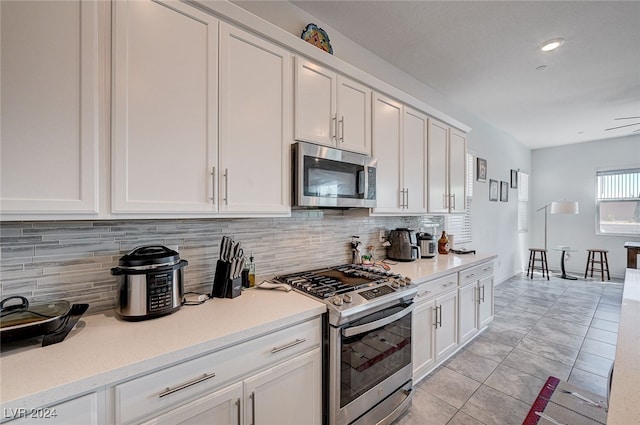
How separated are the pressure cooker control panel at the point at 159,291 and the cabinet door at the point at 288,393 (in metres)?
0.52

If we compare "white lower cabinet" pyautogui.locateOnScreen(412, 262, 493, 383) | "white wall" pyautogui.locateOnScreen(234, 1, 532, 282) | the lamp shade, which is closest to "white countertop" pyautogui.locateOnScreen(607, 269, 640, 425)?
"white lower cabinet" pyautogui.locateOnScreen(412, 262, 493, 383)

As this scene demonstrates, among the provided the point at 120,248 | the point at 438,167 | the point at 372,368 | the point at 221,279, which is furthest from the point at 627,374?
the point at 438,167

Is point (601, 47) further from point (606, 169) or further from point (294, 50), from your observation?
point (606, 169)

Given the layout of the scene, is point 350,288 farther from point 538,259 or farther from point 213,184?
point 538,259

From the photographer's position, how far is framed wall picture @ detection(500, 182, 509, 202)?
5.31 m

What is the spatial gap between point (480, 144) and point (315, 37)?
3724 mm

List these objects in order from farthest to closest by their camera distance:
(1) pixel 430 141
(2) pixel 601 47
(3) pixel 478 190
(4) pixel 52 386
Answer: (3) pixel 478 190 < (1) pixel 430 141 < (2) pixel 601 47 < (4) pixel 52 386

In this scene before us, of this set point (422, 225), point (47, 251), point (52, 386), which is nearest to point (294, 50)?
point (47, 251)

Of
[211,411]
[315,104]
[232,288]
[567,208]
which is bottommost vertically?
[211,411]

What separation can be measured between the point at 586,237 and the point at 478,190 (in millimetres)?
3683

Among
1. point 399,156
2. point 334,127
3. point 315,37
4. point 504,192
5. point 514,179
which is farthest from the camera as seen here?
point 514,179

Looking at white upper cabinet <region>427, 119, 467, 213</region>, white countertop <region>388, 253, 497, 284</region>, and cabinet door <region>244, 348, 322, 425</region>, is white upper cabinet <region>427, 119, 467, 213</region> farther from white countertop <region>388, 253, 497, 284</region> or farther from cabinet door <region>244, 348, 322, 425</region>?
cabinet door <region>244, 348, 322, 425</region>

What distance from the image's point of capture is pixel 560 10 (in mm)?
2096

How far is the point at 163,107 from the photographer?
1.25 metres
